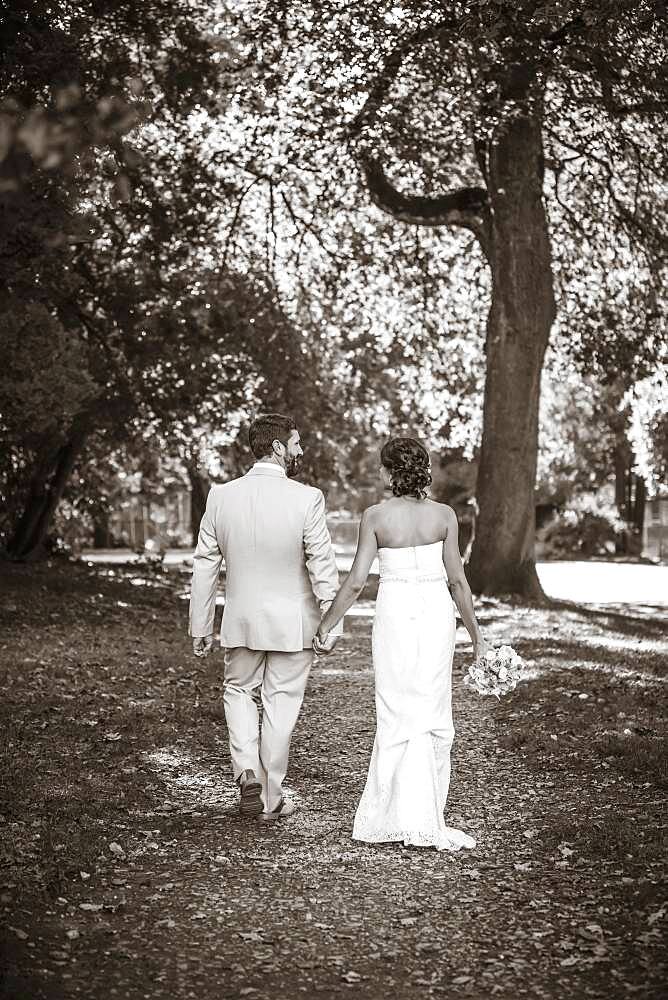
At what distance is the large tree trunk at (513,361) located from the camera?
19891 millimetres

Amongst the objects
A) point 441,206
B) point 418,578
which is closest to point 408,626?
point 418,578

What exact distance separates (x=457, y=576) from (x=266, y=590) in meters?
1.02

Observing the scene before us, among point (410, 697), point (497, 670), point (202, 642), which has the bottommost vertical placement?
point (410, 697)

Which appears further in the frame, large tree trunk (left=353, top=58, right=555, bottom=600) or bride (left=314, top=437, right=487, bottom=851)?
large tree trunk (left=353, top=58, right=555, bottom=600)

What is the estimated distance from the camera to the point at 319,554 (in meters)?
6.97

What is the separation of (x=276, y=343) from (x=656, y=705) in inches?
612

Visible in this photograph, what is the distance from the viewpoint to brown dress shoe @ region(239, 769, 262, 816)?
6.93 meters

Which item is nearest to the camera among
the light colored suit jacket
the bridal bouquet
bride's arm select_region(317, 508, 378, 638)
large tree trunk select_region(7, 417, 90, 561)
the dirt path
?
the dirt path

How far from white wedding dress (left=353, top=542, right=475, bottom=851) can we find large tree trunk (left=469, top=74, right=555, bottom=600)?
44.1 ft

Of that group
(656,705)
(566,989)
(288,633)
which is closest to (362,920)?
(566,989)

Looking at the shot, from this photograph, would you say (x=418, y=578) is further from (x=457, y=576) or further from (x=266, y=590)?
(x=266, y=590)

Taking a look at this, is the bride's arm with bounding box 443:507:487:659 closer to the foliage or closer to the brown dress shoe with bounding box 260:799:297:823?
the brown dress shoe with bounding box 260:799:297:823

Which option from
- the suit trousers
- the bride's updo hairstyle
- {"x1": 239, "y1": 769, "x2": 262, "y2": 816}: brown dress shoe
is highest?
the bride's updo hairstyle

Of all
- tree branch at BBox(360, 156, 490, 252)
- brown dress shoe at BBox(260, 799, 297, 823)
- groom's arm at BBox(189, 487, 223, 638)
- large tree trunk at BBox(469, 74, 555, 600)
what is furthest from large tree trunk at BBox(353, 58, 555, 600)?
groom's arm at BBox(189, 487, 223, 638)
